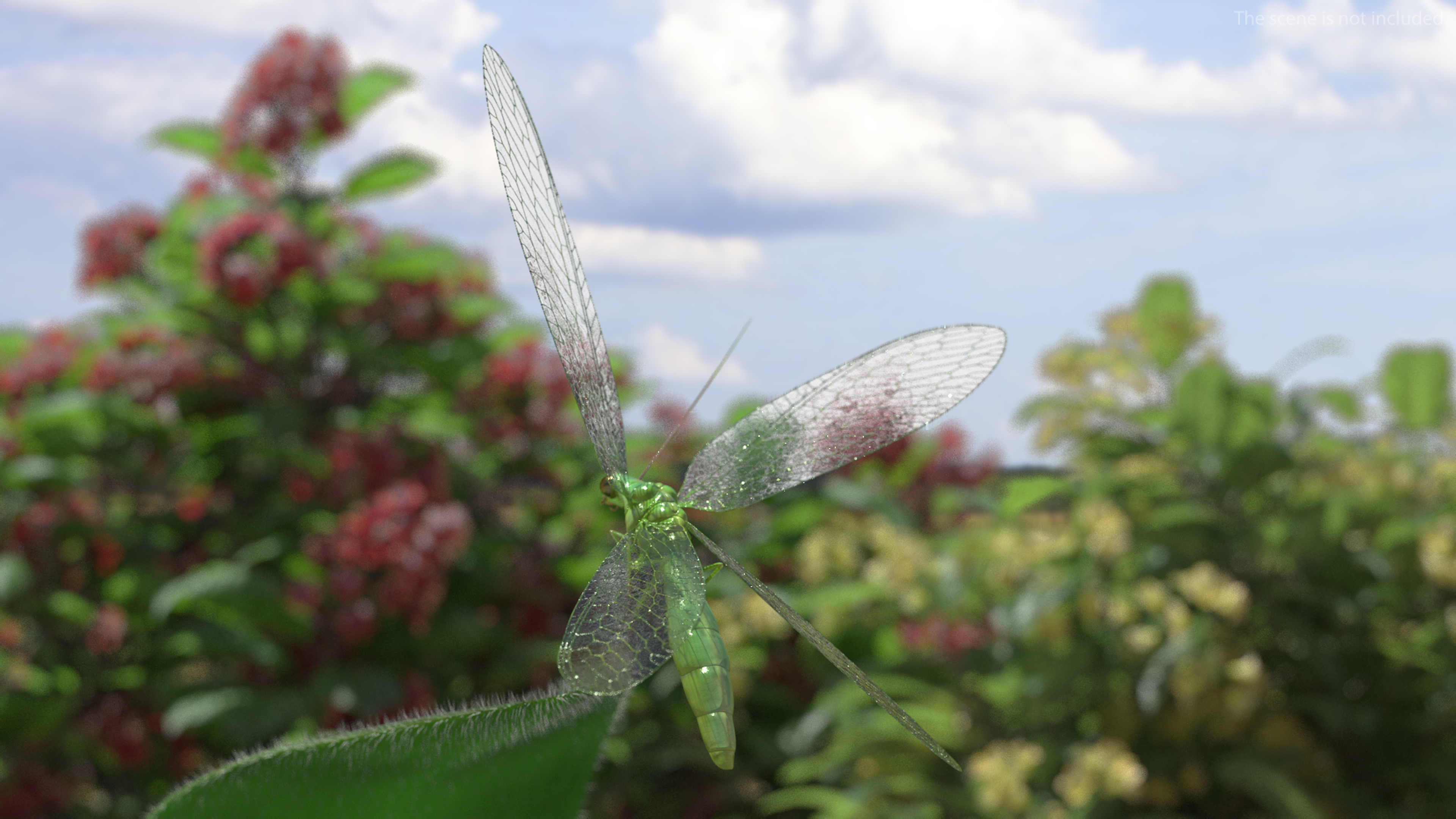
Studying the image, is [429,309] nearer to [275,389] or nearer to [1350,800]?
[275,389]

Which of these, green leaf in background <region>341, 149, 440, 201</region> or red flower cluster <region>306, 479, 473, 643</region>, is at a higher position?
green leaf in background <region>341, 149, 440, 201</region>

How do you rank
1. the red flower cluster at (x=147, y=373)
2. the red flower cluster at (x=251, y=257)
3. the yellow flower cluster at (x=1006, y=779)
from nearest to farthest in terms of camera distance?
the yellow flower cluster at (x=1006, y=779) → the red flower cluster at (x=251, y=257) → the red flower cluster at (x=147, y=373)

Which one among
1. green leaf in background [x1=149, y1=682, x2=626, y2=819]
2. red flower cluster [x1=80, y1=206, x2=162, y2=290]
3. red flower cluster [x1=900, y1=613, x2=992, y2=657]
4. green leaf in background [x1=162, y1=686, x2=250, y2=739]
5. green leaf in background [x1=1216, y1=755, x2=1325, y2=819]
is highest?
red flower cluster [x1=80, y1=206, x2=162, y2=290]

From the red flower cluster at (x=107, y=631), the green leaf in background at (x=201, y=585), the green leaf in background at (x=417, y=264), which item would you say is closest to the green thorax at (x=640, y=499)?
the green leaf in background at (x=201, y=585)

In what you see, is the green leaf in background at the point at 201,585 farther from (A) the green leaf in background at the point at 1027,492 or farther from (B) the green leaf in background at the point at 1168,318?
(B) the green leaf in background at the point at 1168,318

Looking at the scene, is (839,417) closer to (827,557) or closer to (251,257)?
(827,557)

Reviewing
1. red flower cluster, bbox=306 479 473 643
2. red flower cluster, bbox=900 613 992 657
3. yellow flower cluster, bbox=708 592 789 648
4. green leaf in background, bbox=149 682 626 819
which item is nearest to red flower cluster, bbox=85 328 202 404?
red flower cluster, bbox=306 479 473 643

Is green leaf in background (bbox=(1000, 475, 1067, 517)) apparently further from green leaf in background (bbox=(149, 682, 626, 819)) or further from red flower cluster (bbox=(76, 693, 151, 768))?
red flower cluster (bbox=(76, 693, 151, 768))
